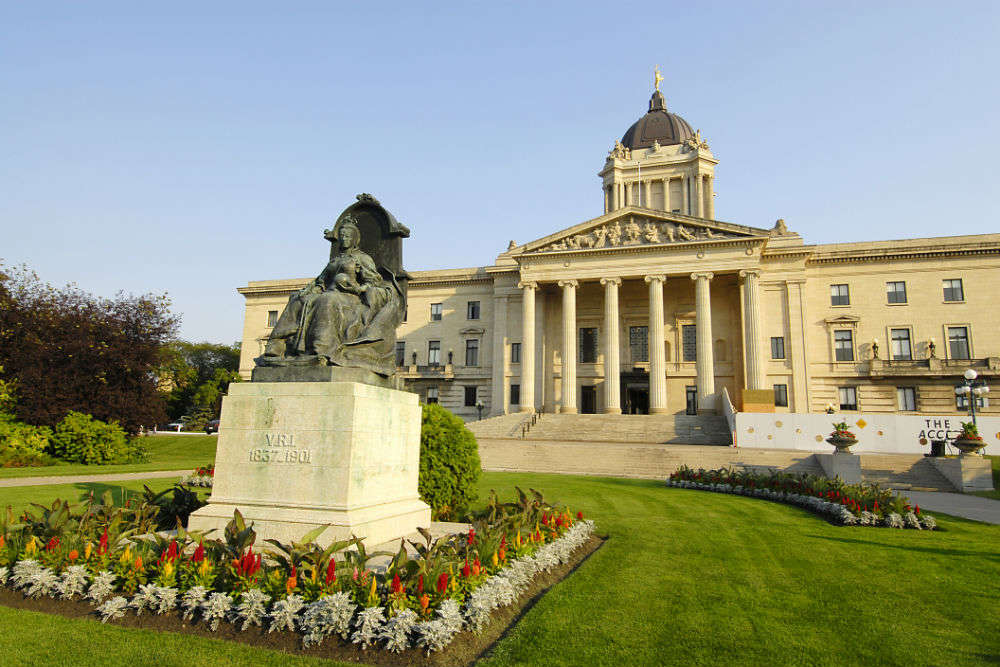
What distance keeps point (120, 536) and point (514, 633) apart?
181 inches

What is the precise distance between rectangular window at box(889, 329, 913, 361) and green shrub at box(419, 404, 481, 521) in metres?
43.0

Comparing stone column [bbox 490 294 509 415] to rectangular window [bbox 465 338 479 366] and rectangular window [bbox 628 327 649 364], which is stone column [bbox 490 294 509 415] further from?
rectangular window [bbox 628 327 649 364]

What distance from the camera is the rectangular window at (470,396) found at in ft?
172

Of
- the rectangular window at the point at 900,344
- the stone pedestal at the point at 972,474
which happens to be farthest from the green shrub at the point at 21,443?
the rectangular window at the point at 900,344

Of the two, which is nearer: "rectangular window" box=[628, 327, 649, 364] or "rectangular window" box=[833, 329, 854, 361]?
"rectangular window" box=[833, 329, 854, 361]

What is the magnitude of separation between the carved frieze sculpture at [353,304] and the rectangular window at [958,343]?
1859 inches

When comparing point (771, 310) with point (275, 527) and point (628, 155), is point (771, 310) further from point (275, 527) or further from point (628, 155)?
point (275, 527)

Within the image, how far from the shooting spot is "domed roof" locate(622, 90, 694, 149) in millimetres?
69875

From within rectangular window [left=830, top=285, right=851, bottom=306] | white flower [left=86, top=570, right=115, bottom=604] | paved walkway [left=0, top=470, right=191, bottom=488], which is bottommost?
paved walkway [left=0, top=470, right=191, bottom=488]

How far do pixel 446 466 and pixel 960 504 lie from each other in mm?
17029

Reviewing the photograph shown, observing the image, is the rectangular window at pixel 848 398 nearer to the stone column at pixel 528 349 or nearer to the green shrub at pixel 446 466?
the stone column at pixel 528 349

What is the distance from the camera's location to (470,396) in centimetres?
5269

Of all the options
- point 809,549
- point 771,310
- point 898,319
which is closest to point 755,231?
point 771,310

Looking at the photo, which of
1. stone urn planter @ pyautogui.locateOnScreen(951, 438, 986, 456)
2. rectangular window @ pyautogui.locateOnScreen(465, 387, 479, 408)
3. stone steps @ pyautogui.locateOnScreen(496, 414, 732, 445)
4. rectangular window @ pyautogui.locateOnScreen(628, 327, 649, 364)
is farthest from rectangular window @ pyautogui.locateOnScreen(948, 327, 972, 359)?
rectangular window @ pyautogui.locateOnScreen(465, 387, 479, 408)
